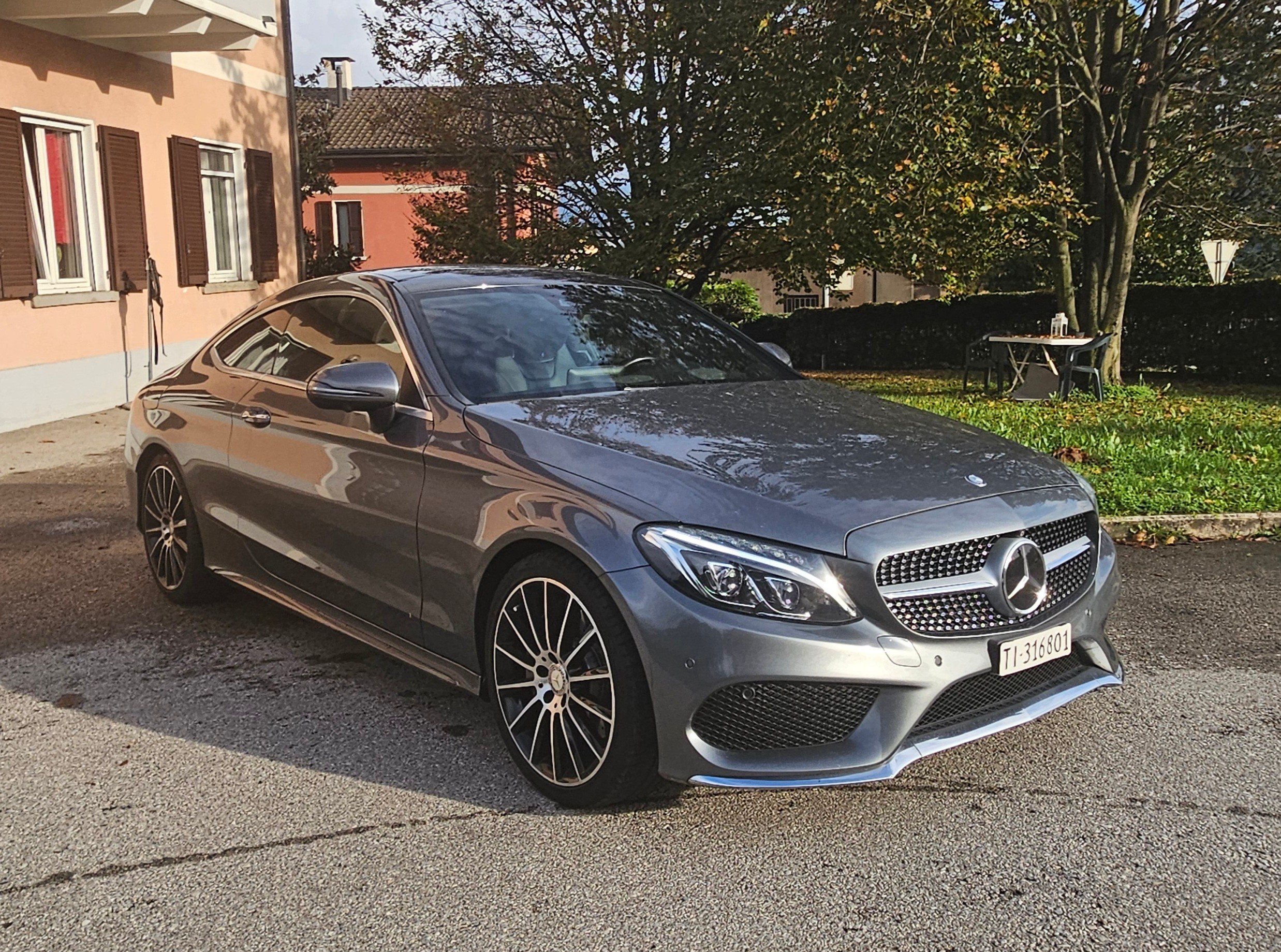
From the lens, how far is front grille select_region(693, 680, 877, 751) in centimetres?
→ 322

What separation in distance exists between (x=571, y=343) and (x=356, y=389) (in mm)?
869

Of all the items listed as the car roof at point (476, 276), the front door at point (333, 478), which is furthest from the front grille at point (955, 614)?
the car roof at point (476, 276)

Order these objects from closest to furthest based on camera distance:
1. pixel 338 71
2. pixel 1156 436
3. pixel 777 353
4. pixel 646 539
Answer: pixel 646 539, pixel 777 353, pixel 1156 436, pixel 338 71

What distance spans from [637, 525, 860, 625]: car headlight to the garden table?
12.4m

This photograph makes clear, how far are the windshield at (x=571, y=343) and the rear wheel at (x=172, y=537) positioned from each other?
5.69 feet

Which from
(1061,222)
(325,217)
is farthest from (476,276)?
(325,217)

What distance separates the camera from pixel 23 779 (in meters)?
3.90

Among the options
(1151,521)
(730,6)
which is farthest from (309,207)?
(1151,521)

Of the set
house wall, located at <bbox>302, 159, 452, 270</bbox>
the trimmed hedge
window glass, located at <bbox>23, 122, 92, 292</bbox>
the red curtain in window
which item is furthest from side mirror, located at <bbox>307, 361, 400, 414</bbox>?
house wall, located at <bbox>302, 159, 452, 270</bbox>

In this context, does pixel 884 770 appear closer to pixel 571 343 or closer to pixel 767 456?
pixel 767 456

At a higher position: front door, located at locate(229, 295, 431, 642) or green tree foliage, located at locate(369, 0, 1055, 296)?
green tree foliage, located at locate(369, 0, 1055, 296)

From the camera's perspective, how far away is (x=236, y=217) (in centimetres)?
1686

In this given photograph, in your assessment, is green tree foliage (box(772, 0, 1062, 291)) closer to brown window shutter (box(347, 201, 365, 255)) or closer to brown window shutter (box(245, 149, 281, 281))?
brown window shutter (box(245, 149, 281, 281))

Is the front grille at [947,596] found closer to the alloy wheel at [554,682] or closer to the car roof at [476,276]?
the alloy wheel at [554,682]
